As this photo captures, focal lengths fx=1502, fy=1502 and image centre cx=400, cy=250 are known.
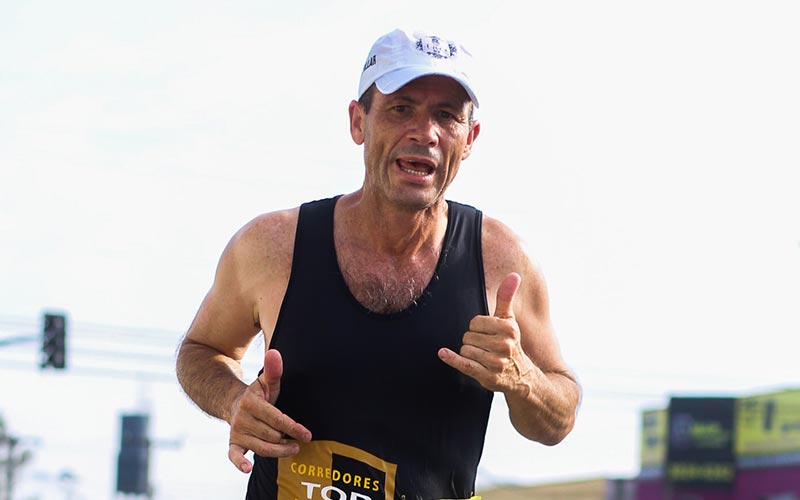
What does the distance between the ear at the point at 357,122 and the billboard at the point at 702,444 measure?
37661 mm

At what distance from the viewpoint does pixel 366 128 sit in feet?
16.8

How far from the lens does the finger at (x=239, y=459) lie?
472cm

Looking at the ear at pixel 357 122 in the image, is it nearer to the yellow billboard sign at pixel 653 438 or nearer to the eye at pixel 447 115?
the eye at pixel 447 115

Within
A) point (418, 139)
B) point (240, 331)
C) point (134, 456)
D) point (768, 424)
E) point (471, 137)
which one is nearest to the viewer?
point (418, 139)

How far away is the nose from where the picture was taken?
4.89 m

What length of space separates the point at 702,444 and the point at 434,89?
3836cm

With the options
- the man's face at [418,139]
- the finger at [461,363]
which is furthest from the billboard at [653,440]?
the finger at [461,363]

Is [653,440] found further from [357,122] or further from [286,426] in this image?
[286,426]

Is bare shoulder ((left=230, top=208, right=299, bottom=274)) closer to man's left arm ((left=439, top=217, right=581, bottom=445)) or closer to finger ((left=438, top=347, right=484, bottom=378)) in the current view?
man's left arm ((left=439, top=217, right=581, bottom=445))

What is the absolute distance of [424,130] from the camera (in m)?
4.92

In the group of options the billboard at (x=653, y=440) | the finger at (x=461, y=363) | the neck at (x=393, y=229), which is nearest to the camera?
the finger at (x=461, y=363)

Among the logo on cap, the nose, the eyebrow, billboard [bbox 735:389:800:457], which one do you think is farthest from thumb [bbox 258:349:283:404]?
billboard [bbox 735:389:800:457]

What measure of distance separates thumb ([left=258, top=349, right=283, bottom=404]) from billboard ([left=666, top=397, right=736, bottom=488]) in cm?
3816

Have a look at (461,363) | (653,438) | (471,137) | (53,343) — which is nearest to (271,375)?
(461,363)
